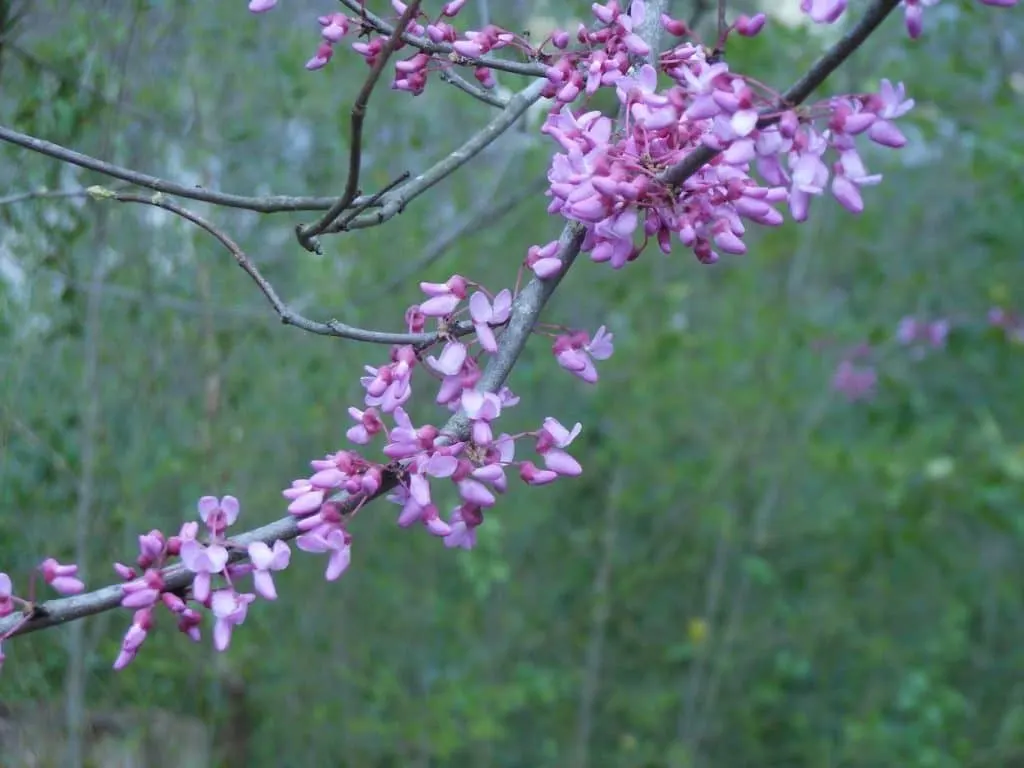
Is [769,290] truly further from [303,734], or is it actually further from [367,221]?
[367,221]

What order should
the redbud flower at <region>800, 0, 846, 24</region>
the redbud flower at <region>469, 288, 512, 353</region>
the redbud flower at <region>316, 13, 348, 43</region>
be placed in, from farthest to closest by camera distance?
the redbud flower at <region>316, 13, 348, 43</region> < the redbud flower at <region>469, 288, 512, 353</region> < the redbud flower at <region>800, 0, 846, 24</region>

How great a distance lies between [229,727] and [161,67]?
2.42 meters

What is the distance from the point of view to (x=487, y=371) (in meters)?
1.34

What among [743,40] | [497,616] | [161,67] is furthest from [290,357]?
[743,40]

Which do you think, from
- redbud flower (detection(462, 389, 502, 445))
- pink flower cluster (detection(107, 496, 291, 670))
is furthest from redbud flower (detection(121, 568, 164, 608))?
redbud flower (detection(462, 389, 502, 445))

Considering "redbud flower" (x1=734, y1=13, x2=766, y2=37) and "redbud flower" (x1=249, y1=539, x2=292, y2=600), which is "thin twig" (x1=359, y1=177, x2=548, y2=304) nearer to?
"redbud flower" (x1=734, y1=13, x2=766, y2=37)

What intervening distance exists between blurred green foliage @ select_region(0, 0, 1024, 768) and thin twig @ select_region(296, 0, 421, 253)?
5.58 ft

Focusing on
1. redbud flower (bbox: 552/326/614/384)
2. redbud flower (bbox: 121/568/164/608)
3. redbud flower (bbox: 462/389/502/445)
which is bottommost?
redbud flower (bbox: 121/568/164/608)

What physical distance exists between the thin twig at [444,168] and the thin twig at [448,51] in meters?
0.07

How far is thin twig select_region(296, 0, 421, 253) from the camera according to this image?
1.24m

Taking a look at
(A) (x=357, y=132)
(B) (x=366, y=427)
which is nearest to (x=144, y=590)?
(B) (x=366, y=427)

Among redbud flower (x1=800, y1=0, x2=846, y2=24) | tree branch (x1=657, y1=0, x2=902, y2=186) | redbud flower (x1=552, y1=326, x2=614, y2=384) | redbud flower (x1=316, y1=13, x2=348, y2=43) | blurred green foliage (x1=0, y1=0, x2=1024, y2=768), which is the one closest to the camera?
tree branch (x1=657, y1=0, x2=902, y2=186)

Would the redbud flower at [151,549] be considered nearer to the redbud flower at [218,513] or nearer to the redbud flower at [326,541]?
the redbud flower at [218,513]

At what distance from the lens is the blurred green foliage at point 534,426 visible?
11.0ft
